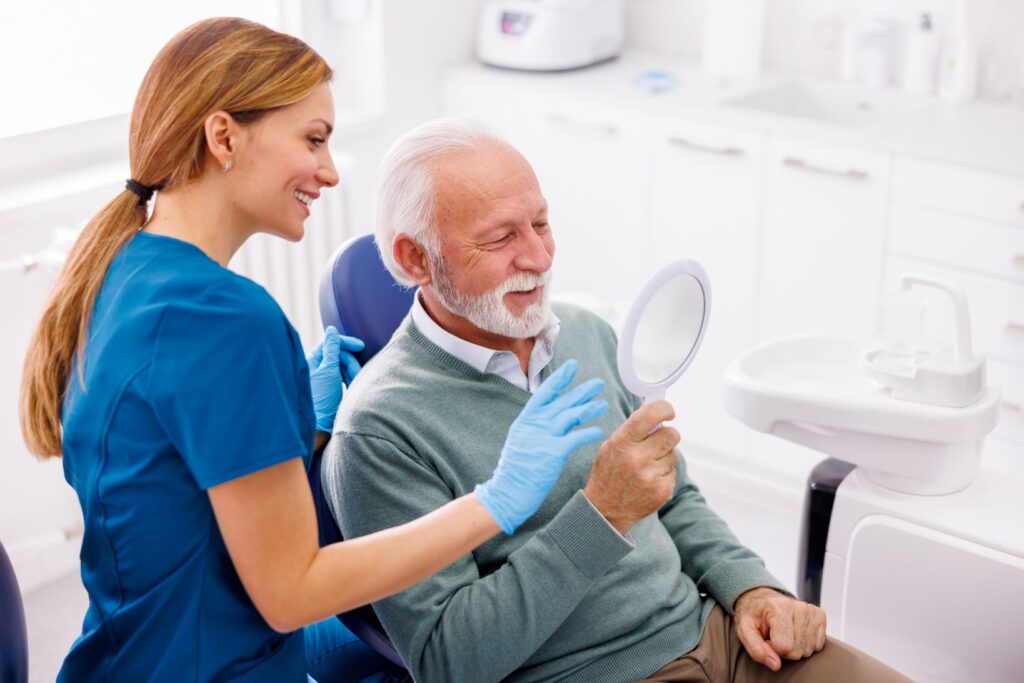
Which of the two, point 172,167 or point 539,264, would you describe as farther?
point 539,264

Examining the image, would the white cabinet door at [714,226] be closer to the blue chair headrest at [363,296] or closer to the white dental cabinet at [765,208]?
the white dental cabinet at [765,208]

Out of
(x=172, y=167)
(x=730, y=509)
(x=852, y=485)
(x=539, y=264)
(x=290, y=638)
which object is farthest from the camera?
(x=730, y=509)

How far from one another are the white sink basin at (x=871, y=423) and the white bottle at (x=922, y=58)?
4.56 ft

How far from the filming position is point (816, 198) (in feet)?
9.26

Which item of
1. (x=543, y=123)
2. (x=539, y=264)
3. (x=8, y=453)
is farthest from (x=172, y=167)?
(x=543, y=123)

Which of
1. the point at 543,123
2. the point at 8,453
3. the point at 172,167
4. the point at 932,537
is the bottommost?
the point at 8,453

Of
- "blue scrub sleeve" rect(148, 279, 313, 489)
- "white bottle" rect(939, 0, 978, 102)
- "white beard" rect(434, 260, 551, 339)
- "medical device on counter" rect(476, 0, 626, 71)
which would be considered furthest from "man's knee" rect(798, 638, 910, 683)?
"medical device on counter" rect(476, 0, 626, 71)

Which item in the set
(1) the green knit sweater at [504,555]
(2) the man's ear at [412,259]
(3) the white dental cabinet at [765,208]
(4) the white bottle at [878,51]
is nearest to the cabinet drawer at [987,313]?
(3) the white dental cabinet at [765,208]

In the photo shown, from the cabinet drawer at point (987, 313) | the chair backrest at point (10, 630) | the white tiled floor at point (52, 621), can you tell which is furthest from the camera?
the cabinet drawer at point (987, 313)

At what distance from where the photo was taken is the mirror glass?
4.94 feet

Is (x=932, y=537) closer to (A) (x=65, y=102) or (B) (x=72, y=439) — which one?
(B) (x=72, y=439)

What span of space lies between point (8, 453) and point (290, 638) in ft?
4.85

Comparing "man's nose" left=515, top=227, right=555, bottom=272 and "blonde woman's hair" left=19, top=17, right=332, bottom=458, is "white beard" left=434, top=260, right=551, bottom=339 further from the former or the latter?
"blonde woman's hair" left=19, top=17, right=332, bottom=458

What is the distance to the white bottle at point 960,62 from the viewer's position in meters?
2.92
